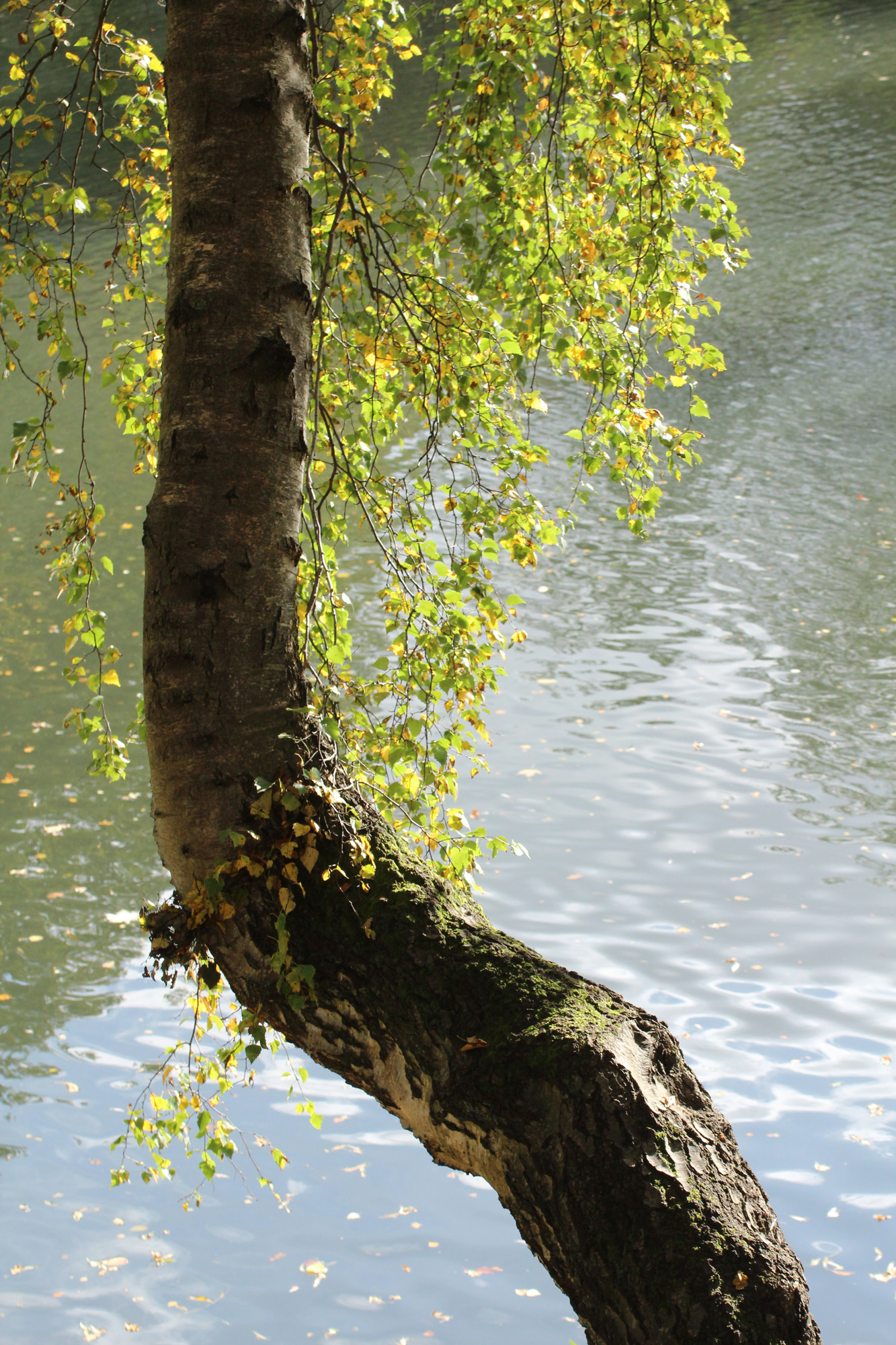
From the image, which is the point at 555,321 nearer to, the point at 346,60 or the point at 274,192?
the point at 346,60

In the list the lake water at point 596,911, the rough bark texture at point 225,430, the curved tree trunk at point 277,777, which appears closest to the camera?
the curved tree trunk at point 277,777

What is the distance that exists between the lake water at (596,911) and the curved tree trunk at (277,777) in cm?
237

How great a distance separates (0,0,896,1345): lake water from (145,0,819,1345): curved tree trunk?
7.79 ft

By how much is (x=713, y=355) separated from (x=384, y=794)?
1.57 metres

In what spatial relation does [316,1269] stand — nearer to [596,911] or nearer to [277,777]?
[596,911]

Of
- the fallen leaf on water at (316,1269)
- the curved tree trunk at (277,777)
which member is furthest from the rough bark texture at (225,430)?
the fallen leaf on water at (316,1269)

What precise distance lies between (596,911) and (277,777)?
3.79 m

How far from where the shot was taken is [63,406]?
11891mm

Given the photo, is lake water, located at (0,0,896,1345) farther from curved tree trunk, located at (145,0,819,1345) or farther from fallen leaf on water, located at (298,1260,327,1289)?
curved tree trunk, located at (145,0,819,1345)

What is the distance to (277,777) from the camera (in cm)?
169

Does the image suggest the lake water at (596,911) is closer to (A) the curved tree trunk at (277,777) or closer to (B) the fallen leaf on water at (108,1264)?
(B) the fallen leaf on water at (108,1264)

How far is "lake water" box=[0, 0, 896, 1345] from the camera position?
365 centimetres

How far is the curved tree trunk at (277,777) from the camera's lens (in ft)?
4.82

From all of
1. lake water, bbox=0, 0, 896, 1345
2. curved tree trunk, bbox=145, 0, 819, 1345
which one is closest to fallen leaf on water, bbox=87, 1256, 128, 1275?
lake water, bbox=0, 0, 896, 1345
